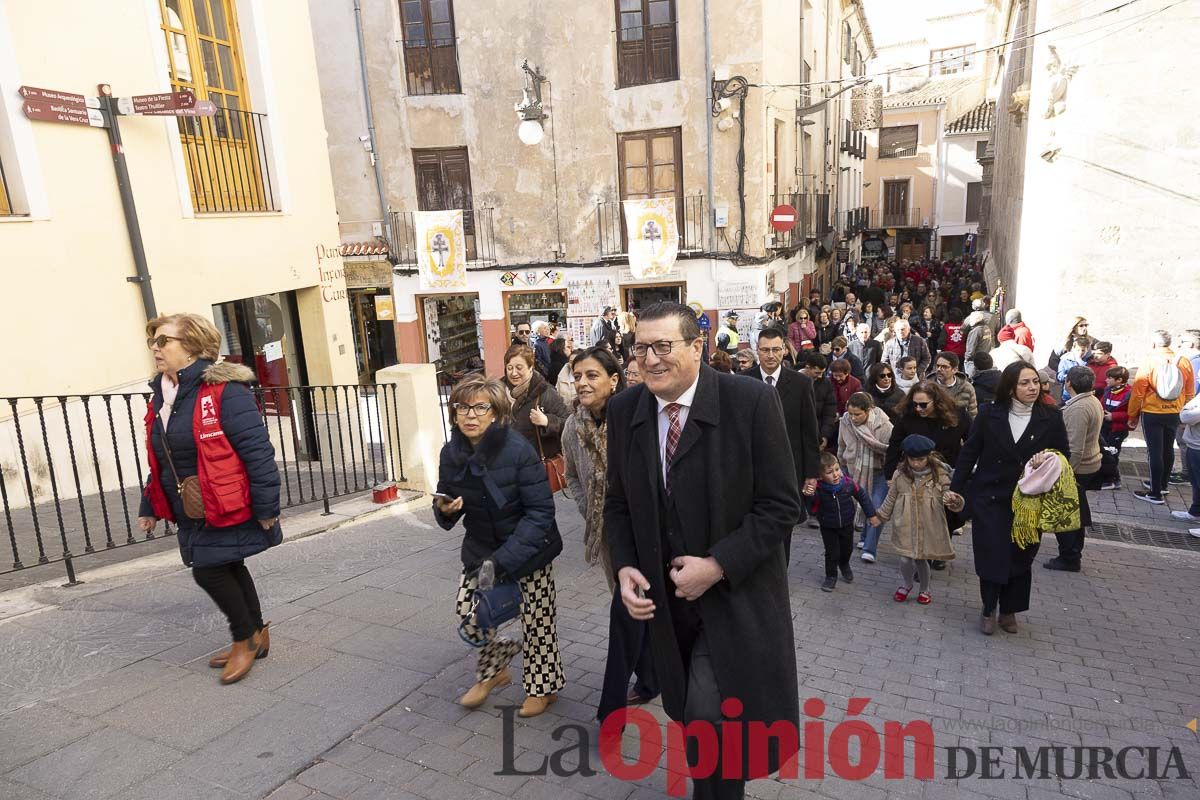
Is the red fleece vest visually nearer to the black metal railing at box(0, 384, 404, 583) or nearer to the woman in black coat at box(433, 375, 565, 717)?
the woman in black coat at box(433, 375, 565, 717)

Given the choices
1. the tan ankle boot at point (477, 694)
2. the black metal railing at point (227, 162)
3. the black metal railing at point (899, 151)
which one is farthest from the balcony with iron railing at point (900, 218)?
the tan ankle boot at point (477, 694)

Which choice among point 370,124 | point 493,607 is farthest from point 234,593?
point 370,124

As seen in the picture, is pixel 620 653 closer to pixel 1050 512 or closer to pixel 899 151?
pixel 1050 512

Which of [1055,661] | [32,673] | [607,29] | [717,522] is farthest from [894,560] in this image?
[607,29]

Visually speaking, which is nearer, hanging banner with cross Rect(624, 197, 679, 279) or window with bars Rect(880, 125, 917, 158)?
hanging banner with cross Rect(624, 197, 679, 279)

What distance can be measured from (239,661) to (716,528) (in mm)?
2897

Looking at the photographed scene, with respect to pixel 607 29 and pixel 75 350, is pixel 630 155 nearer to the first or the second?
pixel 607 29

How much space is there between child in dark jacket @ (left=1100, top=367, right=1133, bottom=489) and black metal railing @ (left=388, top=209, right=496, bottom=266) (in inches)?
556

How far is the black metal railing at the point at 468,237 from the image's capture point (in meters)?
19.3

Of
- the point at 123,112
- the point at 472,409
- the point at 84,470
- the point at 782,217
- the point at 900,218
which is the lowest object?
the point at 84,470

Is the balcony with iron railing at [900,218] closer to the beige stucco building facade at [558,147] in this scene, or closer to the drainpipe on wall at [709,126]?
the beige stucco building facade at [558,147]

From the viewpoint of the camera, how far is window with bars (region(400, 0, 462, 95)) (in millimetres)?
18609

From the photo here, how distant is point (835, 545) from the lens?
5.78 metres

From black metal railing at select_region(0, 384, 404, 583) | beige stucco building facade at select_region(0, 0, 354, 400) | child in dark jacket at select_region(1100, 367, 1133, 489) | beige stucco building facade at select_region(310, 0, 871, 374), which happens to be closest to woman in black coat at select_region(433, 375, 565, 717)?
black metal railing at select_region(0, 384, 404, 583)
